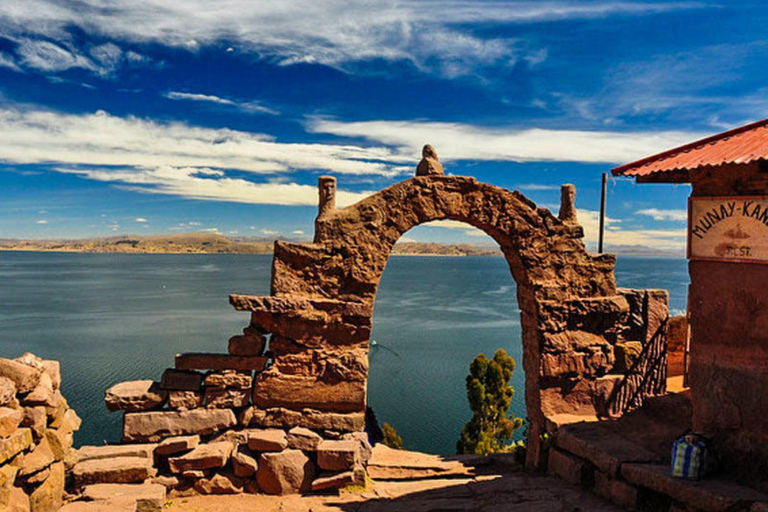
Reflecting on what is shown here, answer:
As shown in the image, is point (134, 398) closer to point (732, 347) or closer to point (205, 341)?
point (732, 347)

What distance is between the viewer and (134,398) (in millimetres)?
7344

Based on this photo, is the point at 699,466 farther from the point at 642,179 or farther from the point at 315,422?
the point at 315,422

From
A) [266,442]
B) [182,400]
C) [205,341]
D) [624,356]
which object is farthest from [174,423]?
[205,341]

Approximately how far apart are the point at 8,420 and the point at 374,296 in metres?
4.41

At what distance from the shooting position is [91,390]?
24.5m

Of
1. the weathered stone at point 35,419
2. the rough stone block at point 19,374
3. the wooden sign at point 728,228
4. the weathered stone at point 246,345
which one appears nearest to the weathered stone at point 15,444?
the weathered stone at point 35,419

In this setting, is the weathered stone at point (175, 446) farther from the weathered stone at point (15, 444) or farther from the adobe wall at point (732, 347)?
the adobe wall at point (732, 347)

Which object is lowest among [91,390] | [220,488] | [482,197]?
[91,390]

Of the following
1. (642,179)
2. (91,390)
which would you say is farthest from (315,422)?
(91,390)

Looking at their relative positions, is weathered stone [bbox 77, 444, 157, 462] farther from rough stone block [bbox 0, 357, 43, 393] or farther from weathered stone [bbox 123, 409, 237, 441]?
rough stone block [bbox 0, 357, 43, 393]

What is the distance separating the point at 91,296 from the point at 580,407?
66603 millimetres

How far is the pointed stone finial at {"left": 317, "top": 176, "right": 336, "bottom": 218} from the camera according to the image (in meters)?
8.30

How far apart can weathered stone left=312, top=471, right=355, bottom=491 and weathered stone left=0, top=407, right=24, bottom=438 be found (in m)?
3.47

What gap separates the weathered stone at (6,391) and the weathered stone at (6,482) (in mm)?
611
